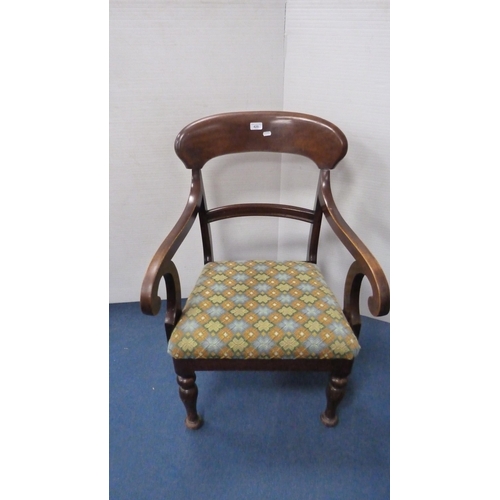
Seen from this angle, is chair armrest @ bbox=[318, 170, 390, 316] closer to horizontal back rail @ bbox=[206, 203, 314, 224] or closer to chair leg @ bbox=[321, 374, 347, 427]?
horizontal back rail @ bbox=[206, 203, 314, 224]

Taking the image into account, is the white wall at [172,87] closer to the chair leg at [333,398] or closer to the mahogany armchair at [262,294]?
the mahogany armchair at [262,294]

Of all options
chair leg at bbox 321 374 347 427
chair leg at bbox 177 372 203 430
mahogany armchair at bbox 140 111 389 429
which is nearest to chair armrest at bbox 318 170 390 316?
mahogany armchair at bbox 140 111 389 429

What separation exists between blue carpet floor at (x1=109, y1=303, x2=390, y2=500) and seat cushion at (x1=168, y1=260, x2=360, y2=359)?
0.39 m

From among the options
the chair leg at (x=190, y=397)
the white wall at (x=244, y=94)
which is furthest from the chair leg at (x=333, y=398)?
the white wall at (x=244, y=94)

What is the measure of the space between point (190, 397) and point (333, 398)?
1.42 ft

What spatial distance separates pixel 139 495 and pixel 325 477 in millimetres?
532

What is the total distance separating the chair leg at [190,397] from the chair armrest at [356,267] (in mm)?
507

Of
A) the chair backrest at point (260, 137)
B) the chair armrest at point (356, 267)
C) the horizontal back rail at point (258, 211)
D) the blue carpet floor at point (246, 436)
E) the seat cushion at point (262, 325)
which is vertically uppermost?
the chair backrest at point (260, 137)

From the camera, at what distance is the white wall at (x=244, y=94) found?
1213 millimetres

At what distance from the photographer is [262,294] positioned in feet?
3.45

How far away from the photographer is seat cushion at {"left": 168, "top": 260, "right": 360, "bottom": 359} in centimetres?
92

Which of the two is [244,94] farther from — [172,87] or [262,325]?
[262,325]

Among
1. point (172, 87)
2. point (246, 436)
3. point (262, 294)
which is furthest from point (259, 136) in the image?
point (246, 436)

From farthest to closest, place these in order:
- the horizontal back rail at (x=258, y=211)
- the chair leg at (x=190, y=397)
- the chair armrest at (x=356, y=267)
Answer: the horizontal back rail at (x=258, y=211) → the chair leg at (x=190, y=397) → the chair armrest at (x=356, y=267)
